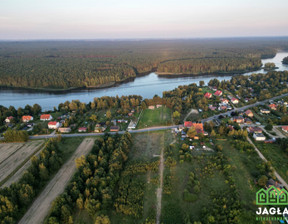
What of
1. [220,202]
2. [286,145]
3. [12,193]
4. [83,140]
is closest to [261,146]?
[286,145]

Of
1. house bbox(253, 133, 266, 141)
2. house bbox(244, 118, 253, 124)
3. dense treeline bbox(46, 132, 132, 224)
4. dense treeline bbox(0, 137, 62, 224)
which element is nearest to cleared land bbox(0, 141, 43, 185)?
dense treeline bbox(0, 137, 62, 224)

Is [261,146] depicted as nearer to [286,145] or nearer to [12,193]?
[286,145]

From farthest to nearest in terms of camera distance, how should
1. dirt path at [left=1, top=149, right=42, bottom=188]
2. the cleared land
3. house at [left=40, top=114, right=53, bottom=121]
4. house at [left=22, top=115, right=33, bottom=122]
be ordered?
house at [left=40, top=114, right=53, bottom=121]
house at [left=22, top=115, right=33, bottom=122]
the cleared land
dirt path at [left=1, top=149, right=42, bottom=188]

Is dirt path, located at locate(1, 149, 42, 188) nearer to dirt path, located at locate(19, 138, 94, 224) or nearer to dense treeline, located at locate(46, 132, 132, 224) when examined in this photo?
dirt path, located at locate(19, 138, 94, 224)

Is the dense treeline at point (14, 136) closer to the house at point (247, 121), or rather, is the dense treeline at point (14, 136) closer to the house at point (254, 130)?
the house at point (254, 130)

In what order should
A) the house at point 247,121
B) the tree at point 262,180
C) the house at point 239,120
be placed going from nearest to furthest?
the tree at point 262,180 < the house at point 247,121 < the house at point 239,120

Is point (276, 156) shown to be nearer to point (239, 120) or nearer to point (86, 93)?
point (239, 120)

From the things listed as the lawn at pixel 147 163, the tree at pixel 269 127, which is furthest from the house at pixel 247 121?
the lawn at pixel 147 163
